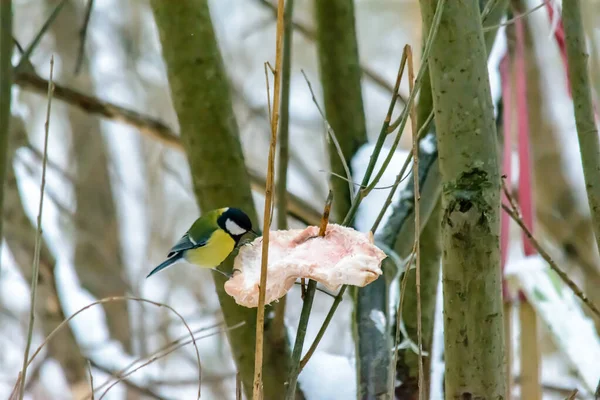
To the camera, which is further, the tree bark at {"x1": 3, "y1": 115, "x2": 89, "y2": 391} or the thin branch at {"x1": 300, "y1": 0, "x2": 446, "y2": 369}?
the tree bark at {"x1": 3, "y1": 115, "x2": 89, "y2": 391}

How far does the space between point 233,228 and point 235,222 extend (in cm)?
3

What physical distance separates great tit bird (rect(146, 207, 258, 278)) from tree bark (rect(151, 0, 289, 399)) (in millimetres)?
27

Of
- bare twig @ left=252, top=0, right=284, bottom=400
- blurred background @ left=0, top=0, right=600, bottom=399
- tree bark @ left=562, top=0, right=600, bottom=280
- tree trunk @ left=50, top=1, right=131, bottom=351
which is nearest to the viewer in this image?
bare twig @ left=252, top=0, right=284, bottom=400

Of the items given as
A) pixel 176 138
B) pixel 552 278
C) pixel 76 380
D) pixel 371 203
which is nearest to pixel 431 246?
pixel 371 203

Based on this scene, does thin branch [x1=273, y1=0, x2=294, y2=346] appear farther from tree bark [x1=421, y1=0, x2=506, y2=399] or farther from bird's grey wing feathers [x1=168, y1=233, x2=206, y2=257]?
tree bark [x1=421, y1=0, x2=506, y2=399]

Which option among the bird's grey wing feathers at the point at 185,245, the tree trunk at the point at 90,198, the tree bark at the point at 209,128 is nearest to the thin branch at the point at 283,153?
the tree bark at the point at 209,128

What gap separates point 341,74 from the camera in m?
1.26

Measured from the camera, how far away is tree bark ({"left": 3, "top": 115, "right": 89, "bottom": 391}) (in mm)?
1733

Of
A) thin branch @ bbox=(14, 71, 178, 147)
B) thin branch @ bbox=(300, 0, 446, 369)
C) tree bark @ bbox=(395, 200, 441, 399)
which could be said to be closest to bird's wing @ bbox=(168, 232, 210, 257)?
thin branch @ bbox=(14, 71, 178, 147)

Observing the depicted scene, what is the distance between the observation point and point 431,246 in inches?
42.6

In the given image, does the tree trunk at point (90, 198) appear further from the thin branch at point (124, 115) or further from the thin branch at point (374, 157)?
the thin branch at point (374, 157)

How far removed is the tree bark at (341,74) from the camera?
124cm

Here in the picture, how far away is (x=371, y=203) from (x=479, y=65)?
60 cm

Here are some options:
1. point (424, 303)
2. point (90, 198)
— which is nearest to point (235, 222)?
point (424, 303)
